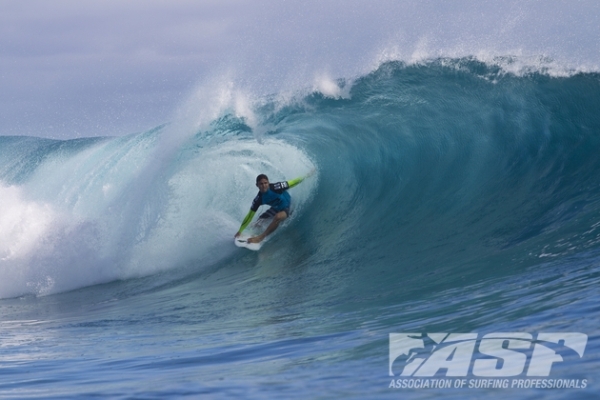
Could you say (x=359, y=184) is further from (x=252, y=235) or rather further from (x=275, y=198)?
(x=252, y=235)

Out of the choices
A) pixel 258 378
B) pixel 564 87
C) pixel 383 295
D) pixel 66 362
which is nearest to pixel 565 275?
pixel 383 295

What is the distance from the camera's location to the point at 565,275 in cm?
664

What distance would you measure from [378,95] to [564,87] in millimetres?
3224

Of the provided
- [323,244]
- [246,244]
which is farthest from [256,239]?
[323,244]

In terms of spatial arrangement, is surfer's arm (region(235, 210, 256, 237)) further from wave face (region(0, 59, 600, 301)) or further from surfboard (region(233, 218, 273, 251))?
wave face (region(0, 59, 600, 301))

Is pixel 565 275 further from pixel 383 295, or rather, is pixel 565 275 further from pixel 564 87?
pixel 564 87

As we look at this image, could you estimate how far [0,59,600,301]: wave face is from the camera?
9.78 m

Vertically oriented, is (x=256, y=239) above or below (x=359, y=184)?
below

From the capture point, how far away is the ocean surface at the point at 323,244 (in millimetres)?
5188
